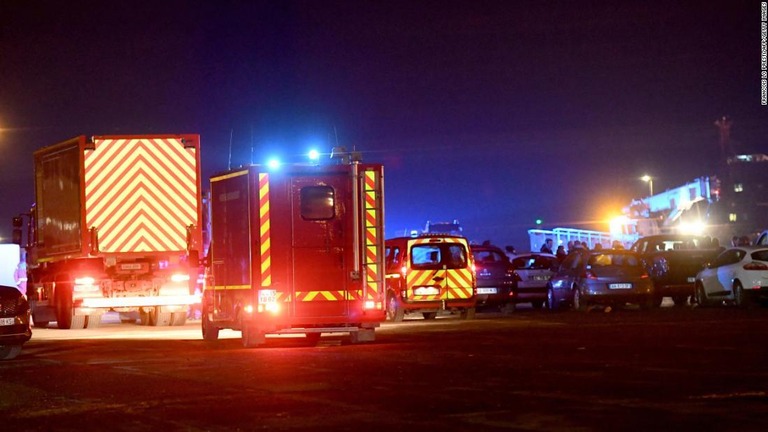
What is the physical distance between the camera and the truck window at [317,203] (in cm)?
1927

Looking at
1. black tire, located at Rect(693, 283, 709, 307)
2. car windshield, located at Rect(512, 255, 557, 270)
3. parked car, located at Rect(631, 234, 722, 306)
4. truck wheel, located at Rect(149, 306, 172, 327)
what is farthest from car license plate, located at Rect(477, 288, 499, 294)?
truck wheel, located at Rect(149, 306, 172, 327)

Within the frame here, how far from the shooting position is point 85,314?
2650 centimetres

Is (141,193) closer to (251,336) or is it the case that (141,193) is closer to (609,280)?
(251,336)

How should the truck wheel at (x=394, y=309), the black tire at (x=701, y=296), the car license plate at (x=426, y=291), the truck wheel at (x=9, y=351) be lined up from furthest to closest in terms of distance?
1. the black tire at (x=701, y=296)
2. the truck wheel at (x=394, y=309)
3. the car license plate at (x=426, y=291)
4. the truck wheel at (x=9, y=351)

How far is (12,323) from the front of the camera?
58.0 feet

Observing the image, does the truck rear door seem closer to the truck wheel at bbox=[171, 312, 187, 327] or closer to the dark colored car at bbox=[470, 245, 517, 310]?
the truck wheel at bbox=[171, 312, 187, 327]

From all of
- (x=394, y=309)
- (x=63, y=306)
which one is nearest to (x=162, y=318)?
(x=63, y=306)

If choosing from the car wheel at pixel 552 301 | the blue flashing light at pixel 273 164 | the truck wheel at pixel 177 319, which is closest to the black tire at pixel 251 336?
the blue flashing light at pixel 273 164

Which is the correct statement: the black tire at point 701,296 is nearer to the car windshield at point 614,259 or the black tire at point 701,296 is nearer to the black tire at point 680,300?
the car windshield at point 614,259

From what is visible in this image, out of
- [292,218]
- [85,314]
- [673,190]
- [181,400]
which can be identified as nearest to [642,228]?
[673,190]

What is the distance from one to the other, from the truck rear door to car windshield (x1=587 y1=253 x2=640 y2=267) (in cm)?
1159

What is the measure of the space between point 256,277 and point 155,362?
134 inches

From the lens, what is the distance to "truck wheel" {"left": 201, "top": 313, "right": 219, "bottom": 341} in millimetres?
21159

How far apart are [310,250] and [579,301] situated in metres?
12.2
